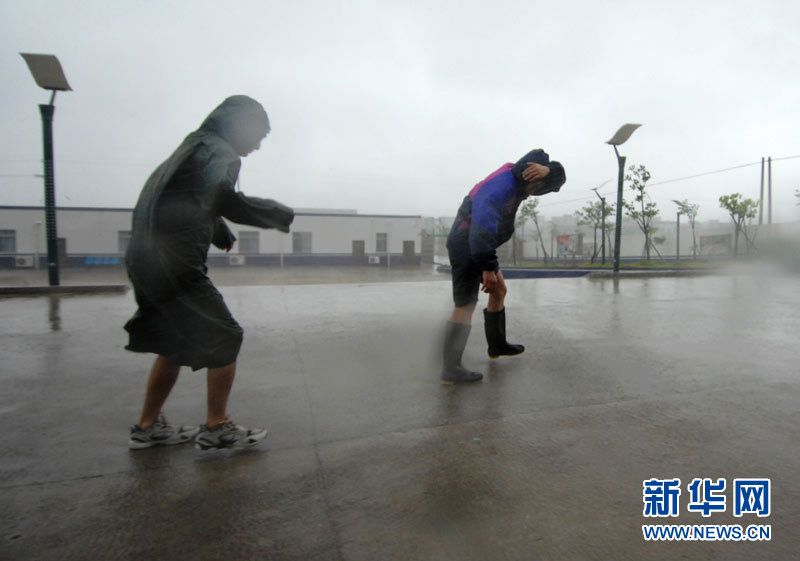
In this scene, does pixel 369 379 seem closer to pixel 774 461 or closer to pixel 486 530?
pixel 486 530

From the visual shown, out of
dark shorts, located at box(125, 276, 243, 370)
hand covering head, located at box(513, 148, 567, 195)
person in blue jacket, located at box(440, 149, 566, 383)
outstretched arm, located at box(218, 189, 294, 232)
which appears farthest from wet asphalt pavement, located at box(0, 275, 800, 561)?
hand covering head, located at box(513, 148, 567, 195)

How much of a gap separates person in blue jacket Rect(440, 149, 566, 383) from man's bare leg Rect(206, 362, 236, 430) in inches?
54.5

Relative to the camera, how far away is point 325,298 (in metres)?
6.50

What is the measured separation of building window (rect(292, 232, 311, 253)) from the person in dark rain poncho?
3363 cm

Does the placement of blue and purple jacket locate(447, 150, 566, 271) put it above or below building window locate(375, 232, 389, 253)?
below

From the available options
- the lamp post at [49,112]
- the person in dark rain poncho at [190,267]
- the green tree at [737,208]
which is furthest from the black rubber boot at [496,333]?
the green tree at [737,208]

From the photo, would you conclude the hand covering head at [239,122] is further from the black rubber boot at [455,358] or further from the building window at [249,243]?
the building window at [249,243]

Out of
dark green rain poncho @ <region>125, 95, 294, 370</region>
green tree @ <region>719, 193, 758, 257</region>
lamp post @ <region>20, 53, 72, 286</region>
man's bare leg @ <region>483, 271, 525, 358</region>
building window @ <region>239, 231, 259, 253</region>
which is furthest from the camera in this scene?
building window @ <region>239, 231, 259, 253</region>

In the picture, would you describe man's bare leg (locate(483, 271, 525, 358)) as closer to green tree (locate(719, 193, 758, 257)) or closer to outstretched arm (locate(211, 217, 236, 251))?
outstretched arm (locate(211, 217, 236, 251))

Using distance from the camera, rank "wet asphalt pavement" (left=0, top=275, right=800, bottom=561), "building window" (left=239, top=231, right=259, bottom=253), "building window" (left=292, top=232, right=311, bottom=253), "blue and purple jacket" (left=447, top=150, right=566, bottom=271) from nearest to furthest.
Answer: "wet asphalt pavement" (left=0, top=275, right=800, bottom=561), "blue and purple jacket" (left=447, top=150, right=566, bottom=271), "building window" (left=239, top=231, right=259, bottom=253), "building window" (left=292, top=232, right=311, bottom=253)

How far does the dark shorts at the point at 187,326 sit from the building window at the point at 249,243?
3359cm

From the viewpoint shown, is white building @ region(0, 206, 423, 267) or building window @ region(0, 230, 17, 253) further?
white building @ region(0, 206, 423, 267)

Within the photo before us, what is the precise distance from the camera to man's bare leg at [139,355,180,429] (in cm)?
207

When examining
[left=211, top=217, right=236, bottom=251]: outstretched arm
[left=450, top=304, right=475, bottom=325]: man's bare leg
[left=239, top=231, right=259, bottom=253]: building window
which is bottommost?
[left=450, top=304, right=475, bottom=325]: man's bare leg
